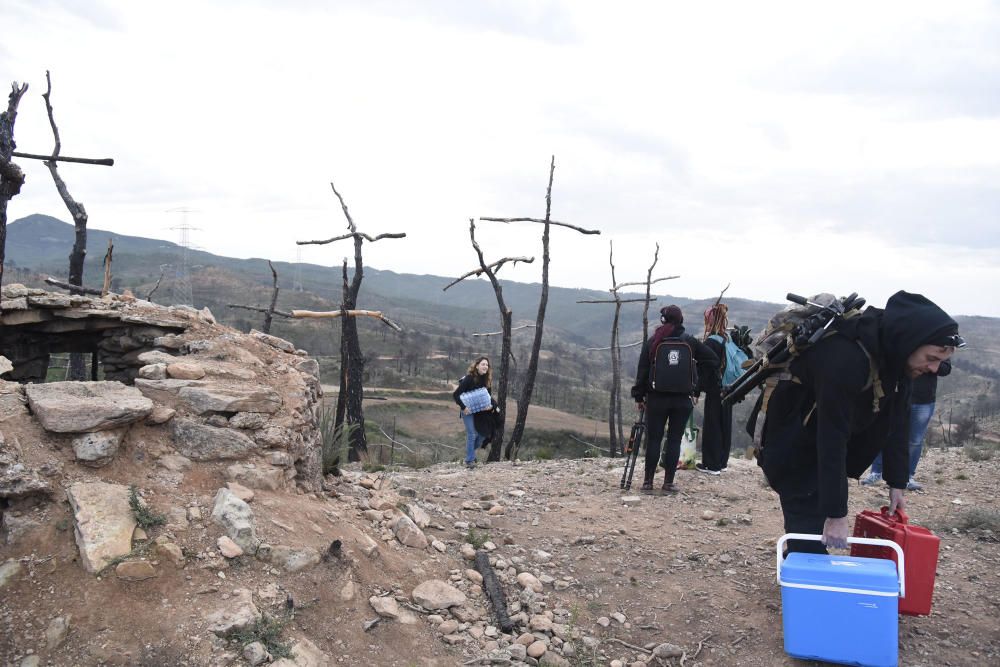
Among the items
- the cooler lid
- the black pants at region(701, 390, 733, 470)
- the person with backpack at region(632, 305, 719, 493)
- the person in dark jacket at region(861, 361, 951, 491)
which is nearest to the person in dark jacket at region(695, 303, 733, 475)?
the black pants at region(701, 390, 733, 470)

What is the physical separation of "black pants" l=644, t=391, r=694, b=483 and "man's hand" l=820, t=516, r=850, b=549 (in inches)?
122

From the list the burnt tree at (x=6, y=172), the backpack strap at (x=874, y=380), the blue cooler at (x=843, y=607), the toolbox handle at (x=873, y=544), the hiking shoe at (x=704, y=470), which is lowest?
the hiking shoe at (x=704, y=470)

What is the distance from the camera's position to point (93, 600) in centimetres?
305

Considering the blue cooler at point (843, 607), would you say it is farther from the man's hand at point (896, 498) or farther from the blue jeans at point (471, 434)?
the blue jeans at point (471, 434)

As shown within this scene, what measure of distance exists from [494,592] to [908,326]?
2.78 metres

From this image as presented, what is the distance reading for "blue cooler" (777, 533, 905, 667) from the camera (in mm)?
3045

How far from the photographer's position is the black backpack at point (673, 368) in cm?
617

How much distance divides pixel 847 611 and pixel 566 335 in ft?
405

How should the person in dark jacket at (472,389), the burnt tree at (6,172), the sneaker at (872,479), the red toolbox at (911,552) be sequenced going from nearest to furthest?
1. the red toolbox at (911,552)
2. the burnt tree at (6,172)
3. the sneaker at (872,479)
4. the person in dark jacket at (472,389)

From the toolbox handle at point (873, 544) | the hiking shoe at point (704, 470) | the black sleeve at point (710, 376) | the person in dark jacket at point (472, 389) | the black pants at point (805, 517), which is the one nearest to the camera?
the toolbox handle at point (873, 544)

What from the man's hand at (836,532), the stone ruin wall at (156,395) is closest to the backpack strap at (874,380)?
the man's hand at (836,532)

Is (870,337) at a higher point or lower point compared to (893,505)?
higher

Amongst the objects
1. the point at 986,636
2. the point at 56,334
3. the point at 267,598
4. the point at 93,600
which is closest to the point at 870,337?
the point at 986,636

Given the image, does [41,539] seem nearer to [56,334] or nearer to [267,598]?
[267,598]
